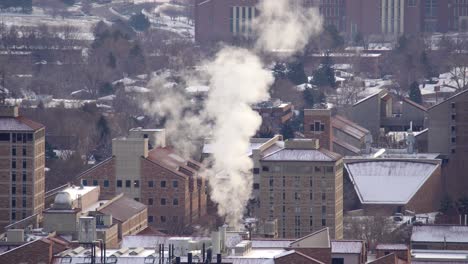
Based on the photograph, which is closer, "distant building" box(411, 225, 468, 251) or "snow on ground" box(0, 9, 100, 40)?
"distant building" box(411, 225, 468, 251)

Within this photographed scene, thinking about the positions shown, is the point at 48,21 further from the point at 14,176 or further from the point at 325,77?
the point at 14,176

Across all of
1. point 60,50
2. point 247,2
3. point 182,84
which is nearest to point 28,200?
point 182,84

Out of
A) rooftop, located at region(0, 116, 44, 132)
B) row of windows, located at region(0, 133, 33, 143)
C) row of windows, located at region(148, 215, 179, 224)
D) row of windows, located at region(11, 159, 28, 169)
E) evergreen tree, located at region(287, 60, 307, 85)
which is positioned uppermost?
evergreen tree, located at region(287, 60, 307, 85)

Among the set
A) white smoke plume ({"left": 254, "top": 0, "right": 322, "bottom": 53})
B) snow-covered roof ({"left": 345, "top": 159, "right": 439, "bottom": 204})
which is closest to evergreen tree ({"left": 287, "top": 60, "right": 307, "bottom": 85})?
white smoke plume ({"left": 254, "top": 0, "right": 322, "bottom": 53})

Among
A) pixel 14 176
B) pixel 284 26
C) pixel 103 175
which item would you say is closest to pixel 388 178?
pixel 103 175

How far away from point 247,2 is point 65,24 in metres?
15.2

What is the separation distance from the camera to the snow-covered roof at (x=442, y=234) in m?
82.4

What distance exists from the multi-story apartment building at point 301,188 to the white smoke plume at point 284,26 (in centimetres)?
6249

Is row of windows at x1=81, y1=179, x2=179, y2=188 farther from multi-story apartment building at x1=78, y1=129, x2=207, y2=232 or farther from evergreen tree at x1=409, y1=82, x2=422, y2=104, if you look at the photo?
evergreen tree at x1=409, y1=82, x2=422, y2=104

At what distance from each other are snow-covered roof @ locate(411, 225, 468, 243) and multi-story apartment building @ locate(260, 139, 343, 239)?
10226 millimetres

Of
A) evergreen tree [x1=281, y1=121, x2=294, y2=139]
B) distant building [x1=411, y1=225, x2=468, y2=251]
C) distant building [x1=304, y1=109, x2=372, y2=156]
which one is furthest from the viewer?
evergreen tree [x1=281, y1=121, x2=294, y2=139]

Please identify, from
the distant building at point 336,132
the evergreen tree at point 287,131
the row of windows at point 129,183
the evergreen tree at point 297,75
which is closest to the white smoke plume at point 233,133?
the row of windows at point 129,183

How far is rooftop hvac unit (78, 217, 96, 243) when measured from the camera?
78000mm

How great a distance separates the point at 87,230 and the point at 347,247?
6.79 metres
